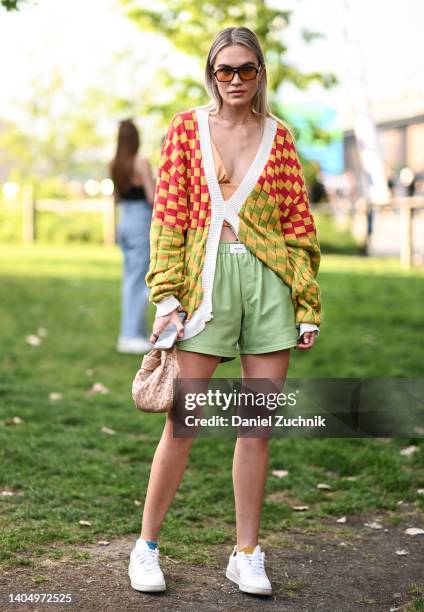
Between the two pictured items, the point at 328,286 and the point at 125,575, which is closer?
the point at 125,575

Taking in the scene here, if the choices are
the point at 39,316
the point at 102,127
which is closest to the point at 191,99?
the point at 39,316

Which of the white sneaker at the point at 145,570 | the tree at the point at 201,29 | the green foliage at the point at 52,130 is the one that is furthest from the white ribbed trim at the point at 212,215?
the green foliage at the point at 52,130

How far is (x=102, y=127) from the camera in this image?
4678 cm

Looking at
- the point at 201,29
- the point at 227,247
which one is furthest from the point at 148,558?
the point at 201,29

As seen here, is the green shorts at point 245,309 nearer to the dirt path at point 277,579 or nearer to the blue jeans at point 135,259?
the dirt path at point 277,579

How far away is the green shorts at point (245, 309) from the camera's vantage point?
3.31 meters

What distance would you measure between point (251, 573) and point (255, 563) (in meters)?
0.04

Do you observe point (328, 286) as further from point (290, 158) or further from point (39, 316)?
point (290, 158)

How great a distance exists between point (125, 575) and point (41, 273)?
11493mm

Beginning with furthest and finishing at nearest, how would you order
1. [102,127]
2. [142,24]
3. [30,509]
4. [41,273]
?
[102,127] → [142,24] → [41,273] → [30,509]

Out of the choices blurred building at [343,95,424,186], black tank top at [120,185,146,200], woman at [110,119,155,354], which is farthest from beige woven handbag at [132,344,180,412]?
blurred building at [343,95,424,186]

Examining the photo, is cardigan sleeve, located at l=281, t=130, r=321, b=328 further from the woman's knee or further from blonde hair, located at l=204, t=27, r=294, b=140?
the woman's knee

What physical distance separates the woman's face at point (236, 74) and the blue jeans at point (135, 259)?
511 centimetres

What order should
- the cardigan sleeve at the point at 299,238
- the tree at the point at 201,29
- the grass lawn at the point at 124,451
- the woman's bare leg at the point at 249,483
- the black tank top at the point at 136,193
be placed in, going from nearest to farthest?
the cardigan sleeve at the point at 299,238, the woman's bare leg at the point at 249,483, the grass lawn at the point at 124,451, the black tank top at the point at 136,193, the tree at the point at 201,29
